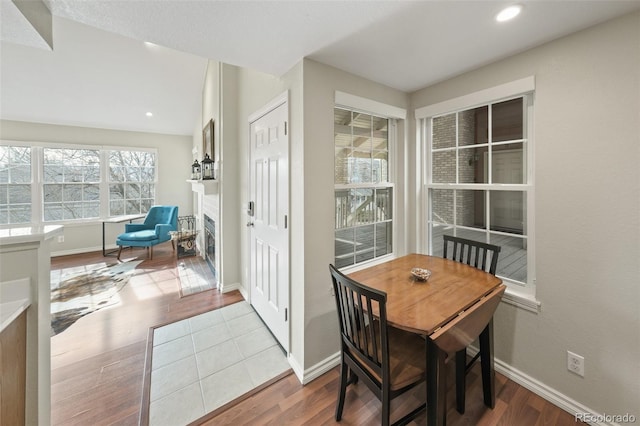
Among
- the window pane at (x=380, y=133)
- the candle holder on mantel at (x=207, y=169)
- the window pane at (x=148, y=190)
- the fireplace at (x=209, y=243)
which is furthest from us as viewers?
the window pane at (x=148, y=190)

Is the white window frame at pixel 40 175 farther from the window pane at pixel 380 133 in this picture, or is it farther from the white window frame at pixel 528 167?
the white window frame at pixel 528 167

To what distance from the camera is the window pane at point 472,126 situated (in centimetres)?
203

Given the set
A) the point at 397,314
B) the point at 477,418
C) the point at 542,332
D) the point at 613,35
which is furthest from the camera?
the point at 542,332

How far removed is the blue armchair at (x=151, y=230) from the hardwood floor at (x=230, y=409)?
240 cm

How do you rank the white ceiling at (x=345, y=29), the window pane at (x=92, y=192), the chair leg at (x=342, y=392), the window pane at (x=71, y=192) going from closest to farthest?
1. the white ceiling at (x=345, y=29)
2. the chair leg at (x=342, y=392)
3. the window pane at (x=71, y=192)
4. the window pane at (x=92, y=192)

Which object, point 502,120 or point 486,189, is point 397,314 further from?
point 502,120

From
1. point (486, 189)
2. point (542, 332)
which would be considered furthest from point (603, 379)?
point (486, 189)

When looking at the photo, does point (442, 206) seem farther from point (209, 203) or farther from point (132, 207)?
point (132, 207)

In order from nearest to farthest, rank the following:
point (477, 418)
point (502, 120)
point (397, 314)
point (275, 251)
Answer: point (397, 314) < point (477, 418) < point (502, 120) < point (275, 251)

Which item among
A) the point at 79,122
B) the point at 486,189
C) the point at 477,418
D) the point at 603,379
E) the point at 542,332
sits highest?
the point at 79,122

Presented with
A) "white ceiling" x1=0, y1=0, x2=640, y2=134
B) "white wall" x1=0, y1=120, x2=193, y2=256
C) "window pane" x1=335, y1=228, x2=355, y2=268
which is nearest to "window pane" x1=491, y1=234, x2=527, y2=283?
"window pane" x1=335, y1=228, x2=355, y2=268

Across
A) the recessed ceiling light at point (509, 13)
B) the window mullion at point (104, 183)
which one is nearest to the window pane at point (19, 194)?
the window mullion at point (104, 183)

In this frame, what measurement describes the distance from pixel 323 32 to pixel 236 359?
2.46 meters

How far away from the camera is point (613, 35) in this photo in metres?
1.38
